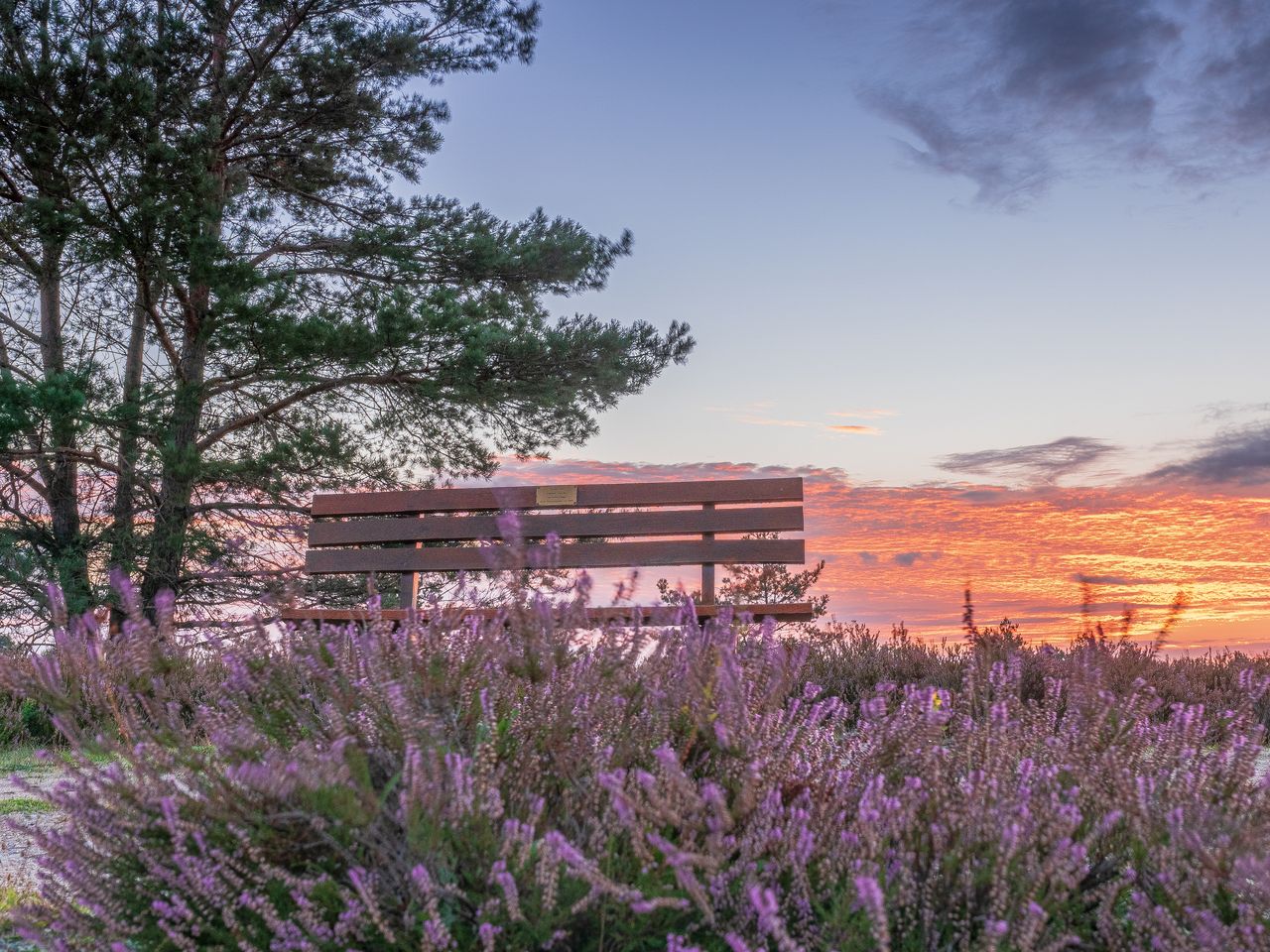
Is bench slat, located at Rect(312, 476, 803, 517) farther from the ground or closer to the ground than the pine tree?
closer to the ground

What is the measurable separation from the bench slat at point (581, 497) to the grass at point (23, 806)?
321 cm

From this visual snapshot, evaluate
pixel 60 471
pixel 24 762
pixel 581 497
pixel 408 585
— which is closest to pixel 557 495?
pixel 581 497

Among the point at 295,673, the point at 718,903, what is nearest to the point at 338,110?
the point at 295,673

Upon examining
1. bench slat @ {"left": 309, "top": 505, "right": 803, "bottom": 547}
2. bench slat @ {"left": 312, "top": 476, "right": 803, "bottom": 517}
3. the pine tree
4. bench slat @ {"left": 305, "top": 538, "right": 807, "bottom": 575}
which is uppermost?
the pine tree

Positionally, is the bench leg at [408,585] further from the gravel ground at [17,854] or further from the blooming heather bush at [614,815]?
the blooming heather bush at [614,815]

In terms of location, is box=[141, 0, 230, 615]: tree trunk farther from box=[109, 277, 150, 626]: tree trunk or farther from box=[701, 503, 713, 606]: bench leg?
box=[701, 503, 713, 606]: bench leg

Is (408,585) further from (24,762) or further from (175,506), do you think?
(175,506)

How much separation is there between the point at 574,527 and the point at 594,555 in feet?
0.93

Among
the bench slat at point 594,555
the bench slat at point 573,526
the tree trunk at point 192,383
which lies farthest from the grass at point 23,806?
the tree trunk at point 192,383

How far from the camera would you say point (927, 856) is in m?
1.67

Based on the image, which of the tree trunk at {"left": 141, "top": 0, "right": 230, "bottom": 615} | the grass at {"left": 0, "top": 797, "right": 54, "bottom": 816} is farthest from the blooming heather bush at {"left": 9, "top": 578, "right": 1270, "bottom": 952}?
the tree trunk at {"left": 141, "top": 0, "right": 230, "bottom": 615}

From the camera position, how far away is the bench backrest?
7.45m

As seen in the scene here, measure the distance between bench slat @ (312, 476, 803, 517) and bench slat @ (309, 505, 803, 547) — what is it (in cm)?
9

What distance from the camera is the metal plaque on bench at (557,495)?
26.4ft
